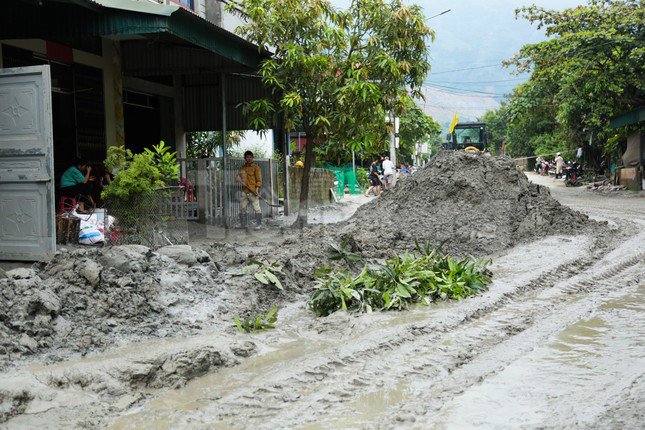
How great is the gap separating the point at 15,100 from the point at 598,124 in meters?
23.9

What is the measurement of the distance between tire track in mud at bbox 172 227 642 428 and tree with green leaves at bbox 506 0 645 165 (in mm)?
17381

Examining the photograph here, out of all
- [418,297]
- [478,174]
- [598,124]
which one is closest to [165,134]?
[478,174]

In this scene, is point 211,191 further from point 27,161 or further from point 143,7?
point 27,161

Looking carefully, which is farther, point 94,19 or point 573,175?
point 573,175

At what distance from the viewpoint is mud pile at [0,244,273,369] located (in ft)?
16.8

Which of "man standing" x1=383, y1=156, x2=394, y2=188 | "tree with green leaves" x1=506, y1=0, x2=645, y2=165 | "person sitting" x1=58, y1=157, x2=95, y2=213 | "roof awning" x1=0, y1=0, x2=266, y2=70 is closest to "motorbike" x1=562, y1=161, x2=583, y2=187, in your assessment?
"tree with green leaves" x1=506, y1=0, x2=645, y2=165

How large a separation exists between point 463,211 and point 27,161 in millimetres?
7460

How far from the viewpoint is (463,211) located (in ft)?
39.7

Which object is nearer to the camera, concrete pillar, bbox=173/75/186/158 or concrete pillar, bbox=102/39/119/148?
Result: concrete pillar, bbox=102/39/119/148

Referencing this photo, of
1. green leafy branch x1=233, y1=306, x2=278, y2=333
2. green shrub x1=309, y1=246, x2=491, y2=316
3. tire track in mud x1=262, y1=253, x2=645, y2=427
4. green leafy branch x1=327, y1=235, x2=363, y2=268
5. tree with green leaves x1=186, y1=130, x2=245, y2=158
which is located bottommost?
tire track in mud x1=262, y1=253, x2=645, y2=427

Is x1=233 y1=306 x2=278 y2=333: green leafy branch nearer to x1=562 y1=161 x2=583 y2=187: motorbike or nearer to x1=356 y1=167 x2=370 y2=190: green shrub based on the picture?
x1=356 y1=167 x2=370 y2=190: green shrub

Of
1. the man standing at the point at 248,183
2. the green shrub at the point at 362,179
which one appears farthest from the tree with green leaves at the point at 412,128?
the man standing at the point at 248,183

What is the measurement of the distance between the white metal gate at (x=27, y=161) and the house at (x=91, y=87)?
1 cm

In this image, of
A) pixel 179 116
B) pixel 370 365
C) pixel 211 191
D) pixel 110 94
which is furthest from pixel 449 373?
pixel 179 116
